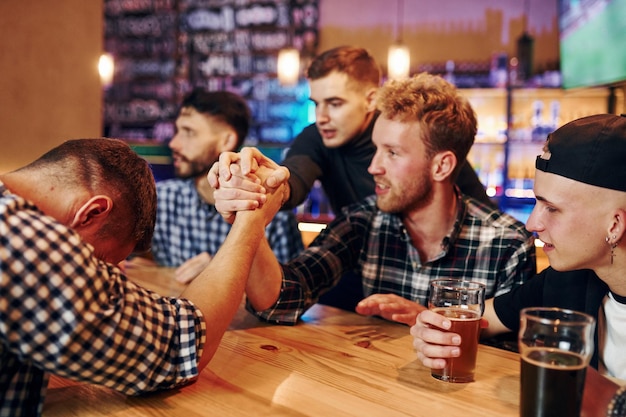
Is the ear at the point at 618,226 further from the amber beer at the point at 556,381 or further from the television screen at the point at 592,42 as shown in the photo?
the television screen at the point at 592,42

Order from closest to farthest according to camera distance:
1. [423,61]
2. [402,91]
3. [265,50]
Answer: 1. [402,91]
2. [423,61]
3. [265,50]

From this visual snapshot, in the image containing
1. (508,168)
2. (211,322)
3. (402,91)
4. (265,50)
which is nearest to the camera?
(211,322)

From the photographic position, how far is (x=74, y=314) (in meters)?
0.90

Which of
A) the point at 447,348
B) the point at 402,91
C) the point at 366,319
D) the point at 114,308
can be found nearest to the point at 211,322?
the point at 114,308

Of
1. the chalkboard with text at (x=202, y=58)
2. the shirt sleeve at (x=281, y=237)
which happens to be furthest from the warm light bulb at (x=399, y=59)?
the shirt sleeve at (x=281, y=237)

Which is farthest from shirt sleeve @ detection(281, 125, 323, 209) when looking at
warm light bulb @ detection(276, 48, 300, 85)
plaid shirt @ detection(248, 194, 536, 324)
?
warm light bulb @ detection(276, 48, 300, 85)

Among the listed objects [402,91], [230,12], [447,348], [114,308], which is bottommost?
[447,348]

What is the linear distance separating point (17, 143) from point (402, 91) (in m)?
1.33

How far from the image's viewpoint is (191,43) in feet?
22.8

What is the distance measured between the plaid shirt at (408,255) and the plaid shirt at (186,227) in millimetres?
714

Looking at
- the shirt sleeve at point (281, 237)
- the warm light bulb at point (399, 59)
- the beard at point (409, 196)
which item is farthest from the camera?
the warm light bulb at point (399, 59)

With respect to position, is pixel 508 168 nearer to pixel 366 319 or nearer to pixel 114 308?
pixel 366 319

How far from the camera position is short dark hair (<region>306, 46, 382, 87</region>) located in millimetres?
2883

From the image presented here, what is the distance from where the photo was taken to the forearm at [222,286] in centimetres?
115
